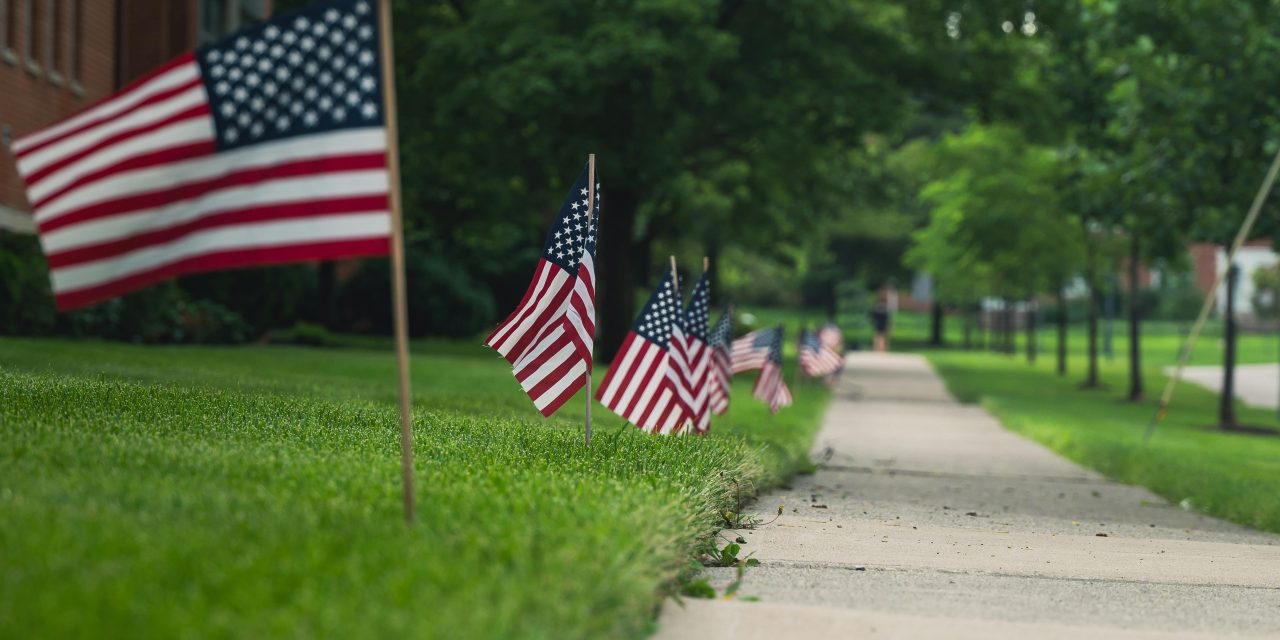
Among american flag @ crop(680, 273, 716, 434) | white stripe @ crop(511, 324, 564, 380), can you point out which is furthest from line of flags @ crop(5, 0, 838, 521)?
american flag @ crop(680, 273, 716, 434)

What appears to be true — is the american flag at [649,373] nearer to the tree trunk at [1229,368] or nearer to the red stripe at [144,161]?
the red stripe at [144,161]

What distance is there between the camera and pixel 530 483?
27.4 feet

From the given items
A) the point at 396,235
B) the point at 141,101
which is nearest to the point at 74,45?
the point at 141,101

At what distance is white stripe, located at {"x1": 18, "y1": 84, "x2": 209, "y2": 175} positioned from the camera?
7.16 meters

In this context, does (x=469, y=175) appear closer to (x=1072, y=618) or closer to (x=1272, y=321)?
(x=1072, y=618)

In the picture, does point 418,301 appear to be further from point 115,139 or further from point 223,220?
point 223,220

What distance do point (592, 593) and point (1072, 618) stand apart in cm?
255

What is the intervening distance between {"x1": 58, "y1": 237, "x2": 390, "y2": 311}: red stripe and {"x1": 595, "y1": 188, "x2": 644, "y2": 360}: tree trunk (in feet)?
83.2

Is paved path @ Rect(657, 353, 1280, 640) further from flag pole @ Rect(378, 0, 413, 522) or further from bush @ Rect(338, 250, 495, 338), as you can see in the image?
bush @ Rect(338, 250, 495, 338)

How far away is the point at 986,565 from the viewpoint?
8953 millimetres

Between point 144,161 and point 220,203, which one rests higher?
point 144,161

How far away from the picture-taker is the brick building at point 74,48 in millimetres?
25172

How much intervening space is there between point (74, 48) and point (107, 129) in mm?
22773

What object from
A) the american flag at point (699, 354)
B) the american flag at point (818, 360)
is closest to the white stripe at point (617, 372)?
the american flag at point (699, 354)
